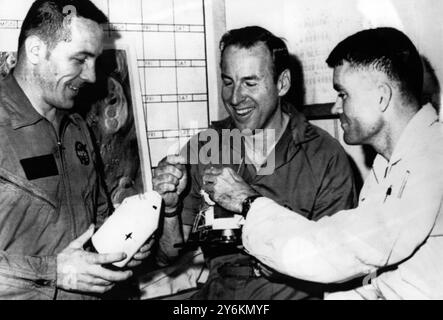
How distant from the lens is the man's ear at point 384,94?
110 cm

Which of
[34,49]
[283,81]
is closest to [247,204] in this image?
[283,81]

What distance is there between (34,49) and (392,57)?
916mm

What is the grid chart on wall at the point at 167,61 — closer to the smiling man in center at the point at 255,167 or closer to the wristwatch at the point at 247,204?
the smiling man in center at the point at 255,167

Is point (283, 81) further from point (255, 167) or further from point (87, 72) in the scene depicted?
point (87, 72)

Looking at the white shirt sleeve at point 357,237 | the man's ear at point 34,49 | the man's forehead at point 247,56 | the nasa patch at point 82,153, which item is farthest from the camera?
the man's forehead at point 247,56

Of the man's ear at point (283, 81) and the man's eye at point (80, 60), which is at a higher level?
the man's eye at point (80, 60)

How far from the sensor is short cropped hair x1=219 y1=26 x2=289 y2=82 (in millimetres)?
1354

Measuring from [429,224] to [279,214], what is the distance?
0.34 metres

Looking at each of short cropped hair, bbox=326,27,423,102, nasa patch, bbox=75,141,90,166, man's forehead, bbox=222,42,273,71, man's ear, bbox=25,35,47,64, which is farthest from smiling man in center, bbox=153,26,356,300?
man's ear, bbox=25,35,47,64

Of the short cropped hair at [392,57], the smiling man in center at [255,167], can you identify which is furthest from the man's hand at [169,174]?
the short cropped hair at [392,57]

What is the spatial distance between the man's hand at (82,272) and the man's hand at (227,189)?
→ 334 mm

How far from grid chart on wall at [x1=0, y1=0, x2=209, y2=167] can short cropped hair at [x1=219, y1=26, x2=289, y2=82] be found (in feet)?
0.44

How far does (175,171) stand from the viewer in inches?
49.2
